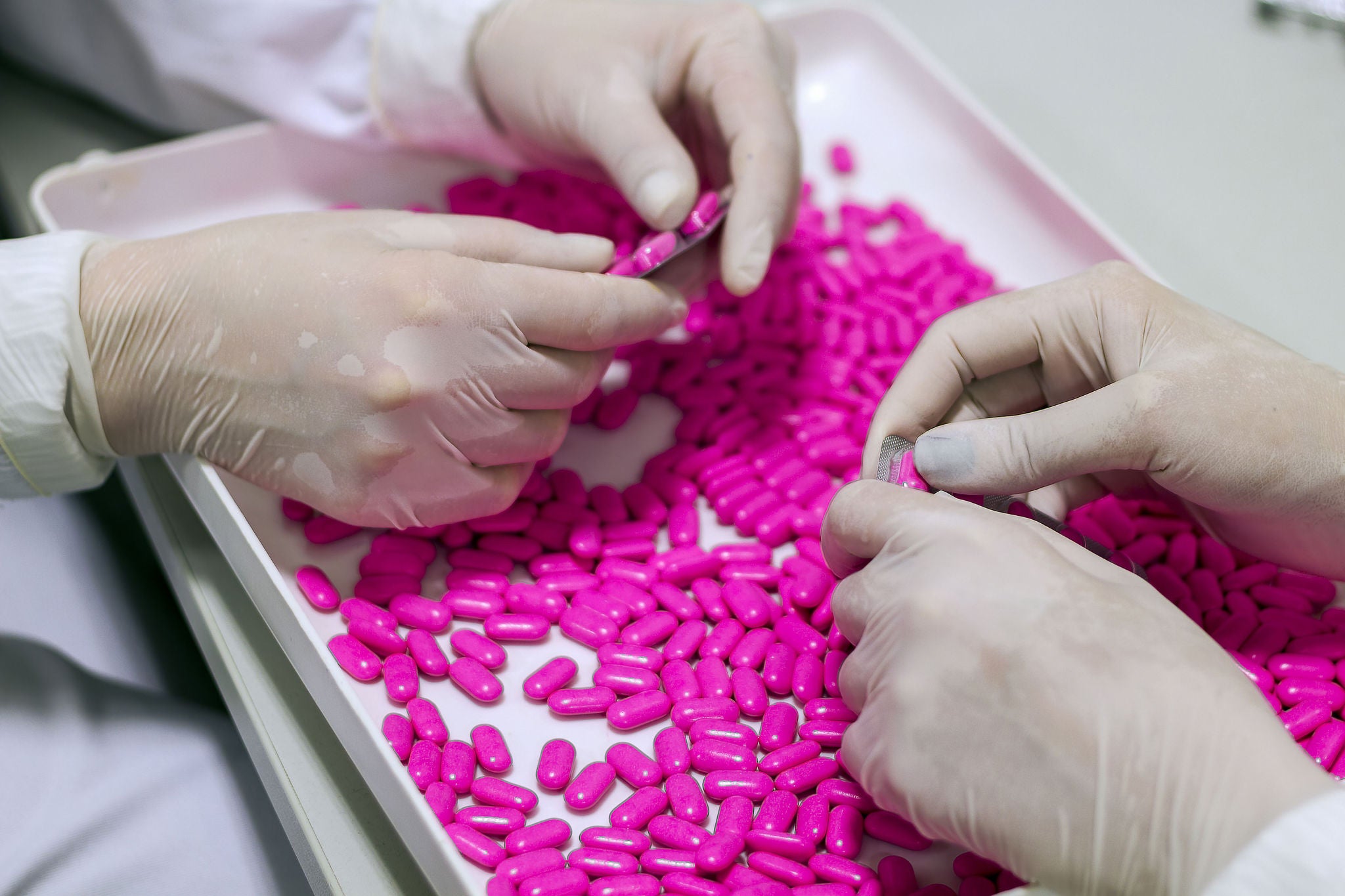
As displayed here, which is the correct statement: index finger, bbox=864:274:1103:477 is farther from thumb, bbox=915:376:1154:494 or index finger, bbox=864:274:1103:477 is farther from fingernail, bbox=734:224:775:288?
fingernail, bbox=734:224:775:288

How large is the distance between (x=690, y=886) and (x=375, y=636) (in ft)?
1.45

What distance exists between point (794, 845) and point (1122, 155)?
138cm

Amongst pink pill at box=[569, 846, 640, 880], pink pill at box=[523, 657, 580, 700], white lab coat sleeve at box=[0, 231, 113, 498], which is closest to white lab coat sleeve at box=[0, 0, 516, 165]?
white lab coat sleeve at box=[0, 231, 113, 498]

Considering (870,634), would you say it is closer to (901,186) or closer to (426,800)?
(426,800)

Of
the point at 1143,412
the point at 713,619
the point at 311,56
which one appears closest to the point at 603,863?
the point at 713,619

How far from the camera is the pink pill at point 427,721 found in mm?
1035

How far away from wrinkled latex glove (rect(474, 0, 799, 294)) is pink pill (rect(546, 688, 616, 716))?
0.52 metres

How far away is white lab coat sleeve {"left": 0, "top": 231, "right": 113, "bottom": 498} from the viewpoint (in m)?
1.07

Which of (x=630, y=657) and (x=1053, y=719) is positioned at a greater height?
(x=1053, y=719)

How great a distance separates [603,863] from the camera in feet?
3.10

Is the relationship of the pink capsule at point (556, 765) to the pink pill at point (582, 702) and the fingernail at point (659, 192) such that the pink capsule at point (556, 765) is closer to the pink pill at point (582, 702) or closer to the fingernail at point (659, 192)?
the pink pill at point (582, 702)

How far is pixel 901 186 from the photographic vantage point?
5.49ft

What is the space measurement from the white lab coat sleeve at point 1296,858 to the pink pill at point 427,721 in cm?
71

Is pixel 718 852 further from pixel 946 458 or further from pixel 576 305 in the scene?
pixel 576 305
